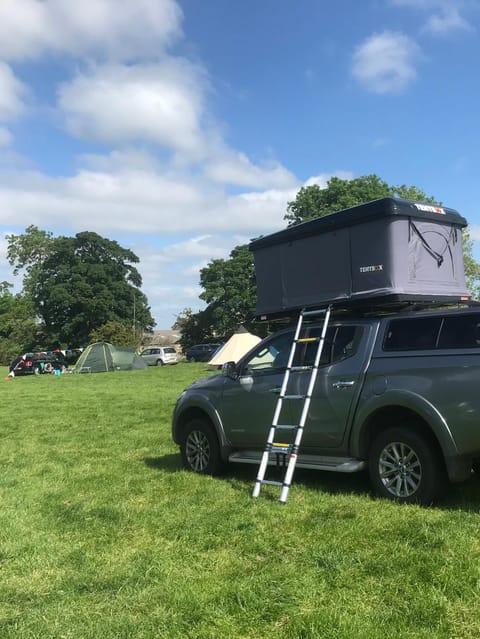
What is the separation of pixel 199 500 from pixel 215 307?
57.3 meters

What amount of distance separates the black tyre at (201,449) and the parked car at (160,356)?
3810 centimetres

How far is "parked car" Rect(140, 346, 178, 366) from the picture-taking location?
4575cm

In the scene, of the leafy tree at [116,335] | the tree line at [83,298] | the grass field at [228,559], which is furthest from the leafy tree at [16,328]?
the grass field at [228,559]

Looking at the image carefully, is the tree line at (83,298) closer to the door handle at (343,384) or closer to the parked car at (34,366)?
the parked car at (34,366)

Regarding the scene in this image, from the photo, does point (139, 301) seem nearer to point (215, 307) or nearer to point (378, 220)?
point (215, 307)

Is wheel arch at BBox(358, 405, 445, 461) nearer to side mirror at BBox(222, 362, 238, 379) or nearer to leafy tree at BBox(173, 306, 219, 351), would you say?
side mirror at BBox(222, 362, 238, 379)

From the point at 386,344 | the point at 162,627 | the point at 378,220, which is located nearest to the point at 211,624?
the point at 162,627

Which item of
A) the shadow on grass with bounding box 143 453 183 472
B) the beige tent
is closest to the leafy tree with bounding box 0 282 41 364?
the beige tent

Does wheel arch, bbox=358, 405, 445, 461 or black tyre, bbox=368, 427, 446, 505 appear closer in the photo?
black tyre, bbox=368, 427, 446, 505

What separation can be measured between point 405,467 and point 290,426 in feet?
4.39

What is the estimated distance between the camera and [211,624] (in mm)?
3549

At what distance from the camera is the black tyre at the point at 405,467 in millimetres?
5391

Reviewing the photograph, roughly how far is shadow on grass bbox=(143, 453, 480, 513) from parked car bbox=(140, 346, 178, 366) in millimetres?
37600

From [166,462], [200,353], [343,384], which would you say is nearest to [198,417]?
[166,462]
